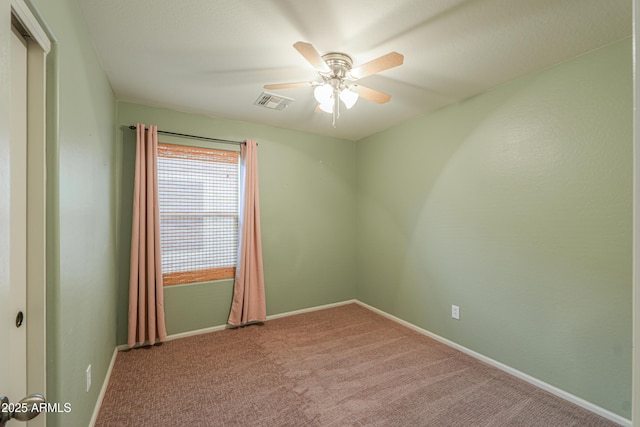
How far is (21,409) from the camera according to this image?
67 cm

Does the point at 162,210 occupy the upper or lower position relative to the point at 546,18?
lower

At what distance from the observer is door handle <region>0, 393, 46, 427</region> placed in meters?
0.63

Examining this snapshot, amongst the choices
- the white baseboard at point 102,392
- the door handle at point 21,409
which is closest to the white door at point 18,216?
the door handle at point 21,409

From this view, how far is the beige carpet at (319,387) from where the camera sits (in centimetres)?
192

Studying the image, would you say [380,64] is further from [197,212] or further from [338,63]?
[197,212]

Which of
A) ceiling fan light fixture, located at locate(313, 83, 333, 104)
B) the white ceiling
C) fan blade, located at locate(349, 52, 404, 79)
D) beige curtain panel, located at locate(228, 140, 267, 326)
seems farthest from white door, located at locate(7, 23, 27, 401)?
beige curtain panel, located at locate(228, 140, 267, 326)

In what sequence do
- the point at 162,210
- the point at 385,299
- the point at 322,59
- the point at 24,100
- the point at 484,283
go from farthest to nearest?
the point at 385,299
the point at 162,210
the point at 484,283
the point at 322,59
the point at 24,100

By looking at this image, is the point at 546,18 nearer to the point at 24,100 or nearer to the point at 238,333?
the point at 24,100

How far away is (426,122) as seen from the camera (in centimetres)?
324

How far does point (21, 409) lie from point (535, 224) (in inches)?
117

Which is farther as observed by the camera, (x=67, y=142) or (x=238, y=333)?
(x=238, y=333)

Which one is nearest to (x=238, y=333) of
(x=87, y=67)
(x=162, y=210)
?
(x=162, y=210)

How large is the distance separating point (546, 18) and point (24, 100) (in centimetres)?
266

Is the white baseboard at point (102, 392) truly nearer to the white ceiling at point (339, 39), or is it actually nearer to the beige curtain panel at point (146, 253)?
the beige curtain panel at point (146, 253)
